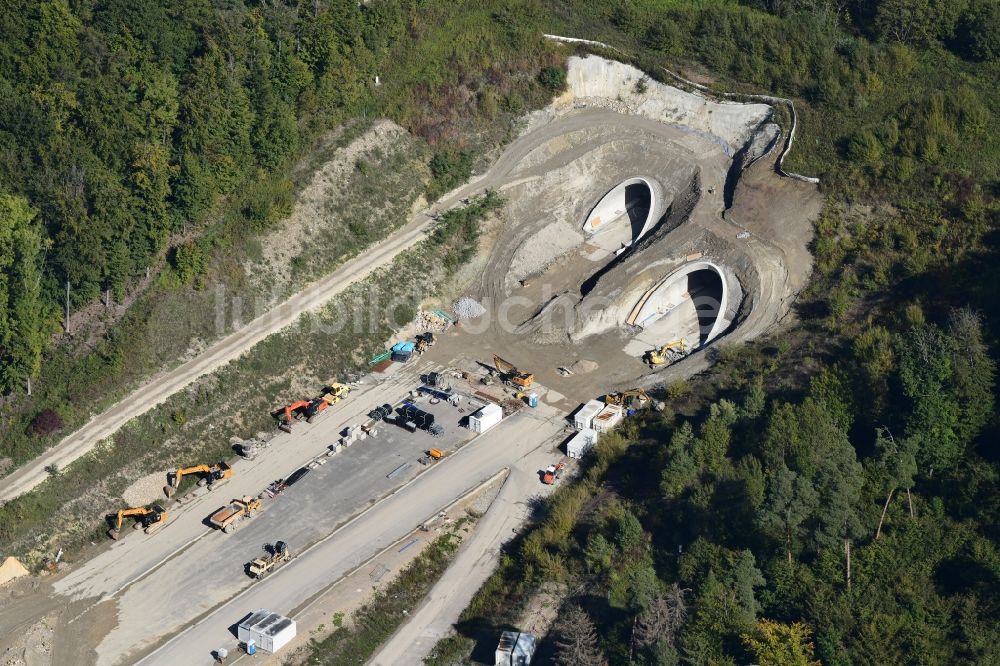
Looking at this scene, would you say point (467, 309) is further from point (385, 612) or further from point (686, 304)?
point (385, 612)

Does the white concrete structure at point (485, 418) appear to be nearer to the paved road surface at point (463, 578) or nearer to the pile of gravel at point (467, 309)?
the paved road surface at point (463, 578)

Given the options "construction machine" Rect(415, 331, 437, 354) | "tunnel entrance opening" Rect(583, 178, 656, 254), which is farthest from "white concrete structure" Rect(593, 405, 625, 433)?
"tunnel entrance opening" Rect(583, 178, 656, 254)

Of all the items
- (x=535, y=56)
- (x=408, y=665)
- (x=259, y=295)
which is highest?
(x=535, y=56)

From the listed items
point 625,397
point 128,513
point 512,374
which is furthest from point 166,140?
point 625,397

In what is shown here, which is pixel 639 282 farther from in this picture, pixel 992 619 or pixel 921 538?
pixel 992 619

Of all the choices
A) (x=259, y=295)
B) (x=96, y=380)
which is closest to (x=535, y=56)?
(x=259, y=295)

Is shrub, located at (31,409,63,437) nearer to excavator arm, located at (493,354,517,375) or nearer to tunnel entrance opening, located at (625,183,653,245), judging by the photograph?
excavator arm, located at (493,354,517,375)

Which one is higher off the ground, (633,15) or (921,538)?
(633,15)
